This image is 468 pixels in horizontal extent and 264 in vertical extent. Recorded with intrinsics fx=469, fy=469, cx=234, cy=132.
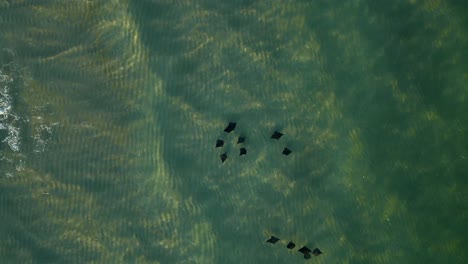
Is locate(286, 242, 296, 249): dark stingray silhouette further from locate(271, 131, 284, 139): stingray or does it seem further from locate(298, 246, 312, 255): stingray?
locate(271, 131, 284, 139): stingray

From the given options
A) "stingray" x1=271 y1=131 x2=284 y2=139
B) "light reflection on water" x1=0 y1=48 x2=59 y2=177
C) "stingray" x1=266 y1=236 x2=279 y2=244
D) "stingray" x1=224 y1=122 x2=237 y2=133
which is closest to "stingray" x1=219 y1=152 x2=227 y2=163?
"stingray" x1=224 y1=122 x2=237 y2=133

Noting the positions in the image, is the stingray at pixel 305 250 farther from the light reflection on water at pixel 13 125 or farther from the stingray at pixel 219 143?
the light reflection on water at pixel 13 125

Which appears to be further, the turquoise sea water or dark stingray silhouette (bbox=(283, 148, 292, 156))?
dark stingray silhouette (bbox=(283, 148, 292, 156))

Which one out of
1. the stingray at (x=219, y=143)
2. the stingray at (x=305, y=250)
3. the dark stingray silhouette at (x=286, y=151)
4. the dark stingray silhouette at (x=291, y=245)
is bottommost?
the stingray at (x=305, y=250)

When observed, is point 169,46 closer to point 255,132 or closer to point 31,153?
point 255,132

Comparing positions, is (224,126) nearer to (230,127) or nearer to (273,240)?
(230,127)

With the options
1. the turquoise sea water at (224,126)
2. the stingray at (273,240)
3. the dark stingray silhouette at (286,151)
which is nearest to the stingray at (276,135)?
the turquoise sea water at (224,126)

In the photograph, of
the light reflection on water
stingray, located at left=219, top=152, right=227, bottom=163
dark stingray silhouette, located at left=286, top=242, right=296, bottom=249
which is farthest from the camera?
dark stingray silhouette, located at left=286, top=242, right=296, bottom=249

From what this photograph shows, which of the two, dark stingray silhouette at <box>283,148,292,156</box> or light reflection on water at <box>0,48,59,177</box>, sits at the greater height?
light reflection on water at <box>0,48,59,177</box>

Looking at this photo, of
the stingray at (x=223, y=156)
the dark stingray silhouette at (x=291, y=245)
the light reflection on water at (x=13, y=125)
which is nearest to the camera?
the light reflection on water at (x=13, y=125)

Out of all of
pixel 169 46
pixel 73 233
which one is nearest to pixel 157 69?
pixel 169 46
